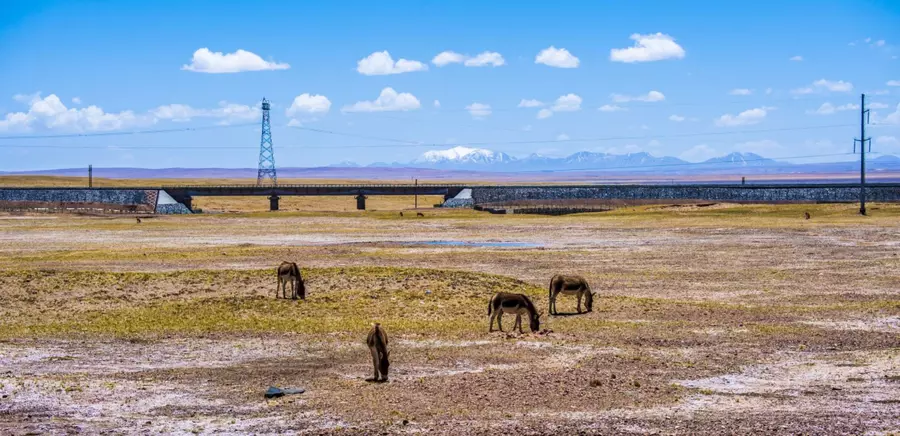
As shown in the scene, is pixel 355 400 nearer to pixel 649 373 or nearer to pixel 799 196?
pixel 649 373

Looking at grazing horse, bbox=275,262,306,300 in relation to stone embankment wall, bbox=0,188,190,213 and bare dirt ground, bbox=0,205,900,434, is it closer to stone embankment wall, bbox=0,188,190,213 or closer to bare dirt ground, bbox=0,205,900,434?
bare dirt ground, bbox=0,205,900,434

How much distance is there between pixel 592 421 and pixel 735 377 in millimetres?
4946

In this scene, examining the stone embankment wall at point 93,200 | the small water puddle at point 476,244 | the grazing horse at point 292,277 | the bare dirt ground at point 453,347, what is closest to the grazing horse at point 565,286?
the bare dirt ground at point 453,347

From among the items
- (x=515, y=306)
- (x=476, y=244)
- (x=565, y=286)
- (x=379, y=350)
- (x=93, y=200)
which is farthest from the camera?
(x=93, y=200)

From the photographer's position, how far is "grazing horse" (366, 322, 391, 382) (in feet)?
61.5

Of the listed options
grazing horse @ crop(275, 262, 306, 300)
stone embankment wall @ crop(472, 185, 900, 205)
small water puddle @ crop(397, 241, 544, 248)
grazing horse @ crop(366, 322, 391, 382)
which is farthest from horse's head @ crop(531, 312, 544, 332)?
stone embankment wall @ crop(472, 185, 900, 205)

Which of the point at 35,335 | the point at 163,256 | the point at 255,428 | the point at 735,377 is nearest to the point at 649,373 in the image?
the point at 735,377

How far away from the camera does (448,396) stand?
17.9m

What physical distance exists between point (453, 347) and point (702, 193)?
4904 inches

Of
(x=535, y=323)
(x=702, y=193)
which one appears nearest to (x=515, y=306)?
(x=535, y=323)

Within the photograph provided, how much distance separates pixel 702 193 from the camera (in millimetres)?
143125

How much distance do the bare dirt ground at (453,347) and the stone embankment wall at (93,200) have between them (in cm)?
8100

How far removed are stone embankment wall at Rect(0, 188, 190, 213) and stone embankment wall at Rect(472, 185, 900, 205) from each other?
42.2 meters

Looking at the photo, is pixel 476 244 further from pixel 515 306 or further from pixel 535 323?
pixel 515 306
